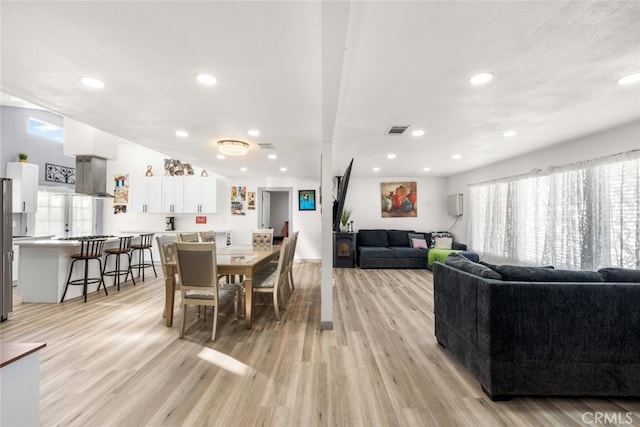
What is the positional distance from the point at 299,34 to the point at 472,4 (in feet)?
3.18

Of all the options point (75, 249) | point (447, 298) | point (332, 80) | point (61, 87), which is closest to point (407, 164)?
point (447, 298)

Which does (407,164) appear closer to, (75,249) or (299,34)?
(299,34)

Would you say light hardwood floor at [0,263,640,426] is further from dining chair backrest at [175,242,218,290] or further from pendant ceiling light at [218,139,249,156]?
pendant ceiling light at [218,139,249,156]

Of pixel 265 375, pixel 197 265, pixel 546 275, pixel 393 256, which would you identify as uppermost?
pixel 546 275

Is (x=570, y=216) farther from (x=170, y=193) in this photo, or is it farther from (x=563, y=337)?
(x=170, y=193)

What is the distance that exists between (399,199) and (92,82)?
7113 millimetres

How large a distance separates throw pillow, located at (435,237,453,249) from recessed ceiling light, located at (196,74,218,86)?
21.1 feet

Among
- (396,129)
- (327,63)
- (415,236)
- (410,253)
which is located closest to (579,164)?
(396,129)

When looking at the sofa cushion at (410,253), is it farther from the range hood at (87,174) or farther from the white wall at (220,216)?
the range hood at (87,174)

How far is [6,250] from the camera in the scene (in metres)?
3.48

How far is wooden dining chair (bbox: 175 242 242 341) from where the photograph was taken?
297cm

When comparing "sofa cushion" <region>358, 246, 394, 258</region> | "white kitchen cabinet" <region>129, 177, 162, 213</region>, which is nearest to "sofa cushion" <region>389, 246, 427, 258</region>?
"sofa cushion" <region>358, 246, 394, 258</region>

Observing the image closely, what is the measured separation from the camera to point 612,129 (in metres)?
3.63

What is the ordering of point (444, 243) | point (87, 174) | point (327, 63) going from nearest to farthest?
point (327, 63), point (87, 174), point (444, 243)
